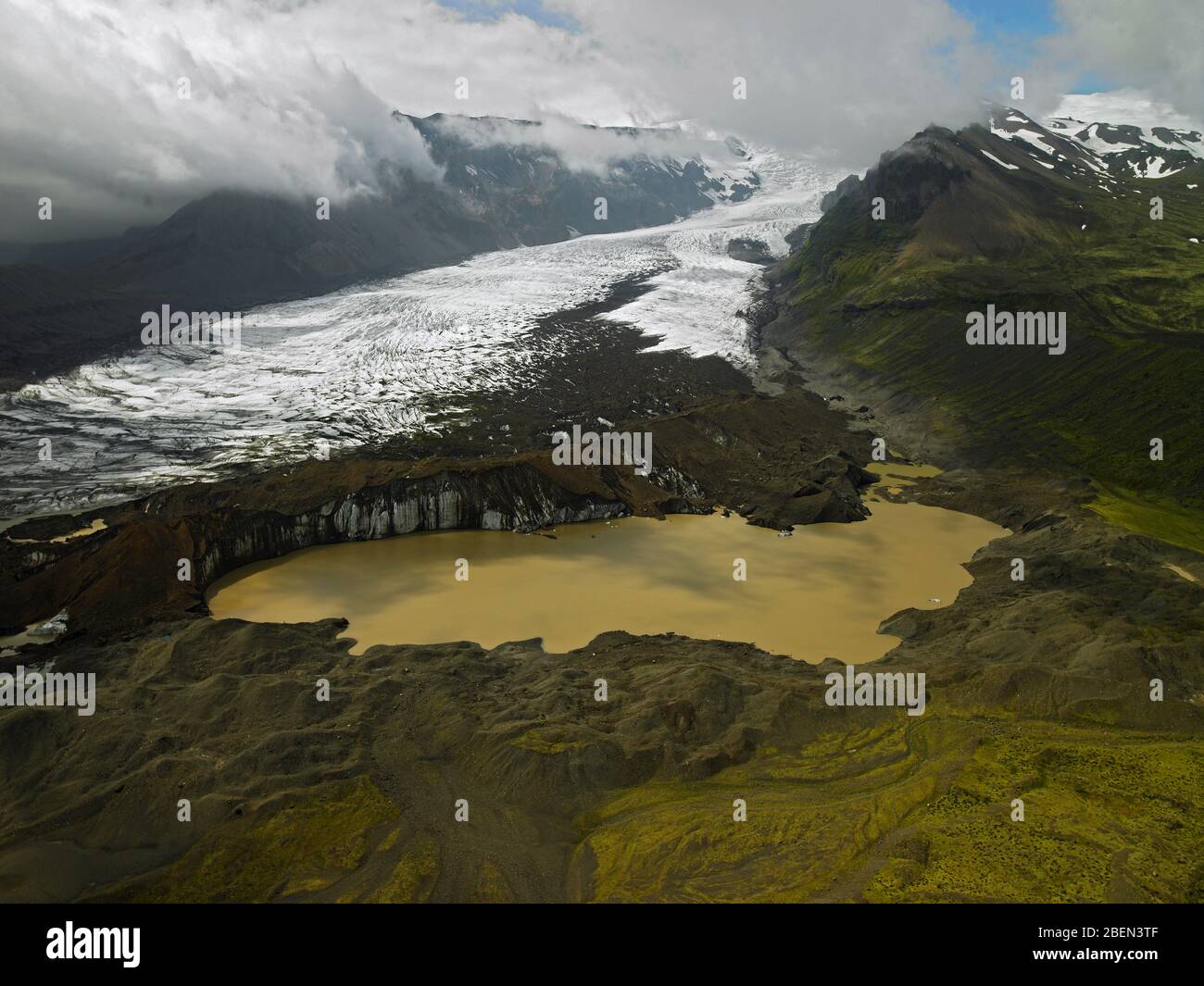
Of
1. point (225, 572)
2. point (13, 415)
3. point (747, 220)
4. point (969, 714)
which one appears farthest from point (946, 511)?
point (747, 220)

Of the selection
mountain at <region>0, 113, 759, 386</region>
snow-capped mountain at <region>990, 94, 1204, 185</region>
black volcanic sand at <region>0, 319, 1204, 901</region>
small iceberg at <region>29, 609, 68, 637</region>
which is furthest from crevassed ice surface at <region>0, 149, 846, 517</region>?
snow-capped mountain at <region>990, 94, 1204, 185</region>

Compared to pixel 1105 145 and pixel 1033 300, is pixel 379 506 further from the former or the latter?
pixel 1105 145

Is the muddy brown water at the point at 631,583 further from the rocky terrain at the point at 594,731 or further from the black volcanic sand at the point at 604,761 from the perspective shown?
the black volcanic sand at the point at 604,761

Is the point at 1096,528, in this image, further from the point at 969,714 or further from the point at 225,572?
the point at 225,572

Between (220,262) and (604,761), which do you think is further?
(220,262)

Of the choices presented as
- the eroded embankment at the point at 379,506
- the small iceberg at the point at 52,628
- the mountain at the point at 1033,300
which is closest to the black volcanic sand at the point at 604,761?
the eroded embankment at the point at 379,506

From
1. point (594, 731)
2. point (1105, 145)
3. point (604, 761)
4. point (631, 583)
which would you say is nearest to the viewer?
point (604, 761)

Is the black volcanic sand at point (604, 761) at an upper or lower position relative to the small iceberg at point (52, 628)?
lower

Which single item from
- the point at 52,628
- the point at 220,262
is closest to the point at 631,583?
the point at 52,628

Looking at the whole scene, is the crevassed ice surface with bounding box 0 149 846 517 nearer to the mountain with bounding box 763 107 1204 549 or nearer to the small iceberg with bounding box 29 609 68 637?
the mountain with bounding box 763 107 1204 549
